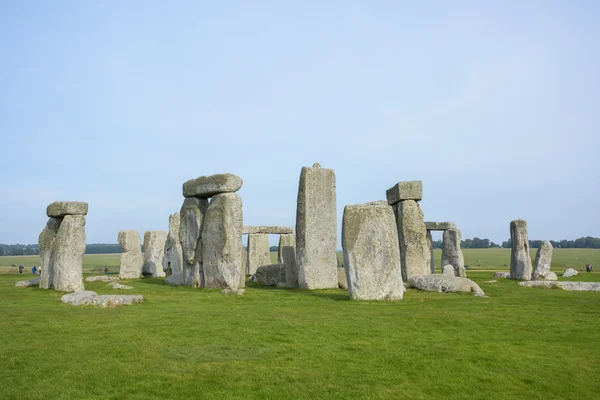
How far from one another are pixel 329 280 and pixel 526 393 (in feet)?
35.8

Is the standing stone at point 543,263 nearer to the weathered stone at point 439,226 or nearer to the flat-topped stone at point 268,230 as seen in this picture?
the weathered stone at point 439,226

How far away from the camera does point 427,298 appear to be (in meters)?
12.8

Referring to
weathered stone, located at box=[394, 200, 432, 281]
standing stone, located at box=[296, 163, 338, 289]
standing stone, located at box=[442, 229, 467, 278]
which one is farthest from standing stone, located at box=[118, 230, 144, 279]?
standing stone, located at box=[442, 229, 467, 278]

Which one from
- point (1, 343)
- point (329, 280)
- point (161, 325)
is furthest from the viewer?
point (329, 280)

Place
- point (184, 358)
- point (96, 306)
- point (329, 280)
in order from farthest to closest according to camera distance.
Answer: point (329, 280)
point (96, 306)
point (184, 358)

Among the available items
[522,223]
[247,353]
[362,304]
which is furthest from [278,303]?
[522,223]

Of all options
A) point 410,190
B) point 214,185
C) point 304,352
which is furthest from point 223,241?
point 304,352

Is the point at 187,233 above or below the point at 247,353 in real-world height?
above

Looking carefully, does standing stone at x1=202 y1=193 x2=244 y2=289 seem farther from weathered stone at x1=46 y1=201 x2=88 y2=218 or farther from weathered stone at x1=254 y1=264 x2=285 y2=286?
weathered stone at x1=46 y1=201 x2=88 y2=218

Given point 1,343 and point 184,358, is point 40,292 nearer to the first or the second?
point 1,343

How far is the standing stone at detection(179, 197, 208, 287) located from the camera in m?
17.6

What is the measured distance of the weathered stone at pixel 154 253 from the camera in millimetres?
25297

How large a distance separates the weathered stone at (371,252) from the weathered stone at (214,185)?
5338 mm

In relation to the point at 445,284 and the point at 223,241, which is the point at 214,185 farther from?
the point at 445,284
